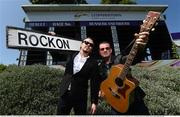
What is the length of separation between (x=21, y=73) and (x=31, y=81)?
32 centimetres

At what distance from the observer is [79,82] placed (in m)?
5.39

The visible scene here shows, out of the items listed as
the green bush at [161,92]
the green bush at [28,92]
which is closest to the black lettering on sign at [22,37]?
the green bush at [28,92]

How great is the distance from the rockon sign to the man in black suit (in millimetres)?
440

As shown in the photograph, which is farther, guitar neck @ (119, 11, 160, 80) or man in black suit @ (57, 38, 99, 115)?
man in black suit @ (57, 38, 99, 115)

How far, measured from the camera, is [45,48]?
5.70m

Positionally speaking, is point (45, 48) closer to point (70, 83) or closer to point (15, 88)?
point (70, 83)

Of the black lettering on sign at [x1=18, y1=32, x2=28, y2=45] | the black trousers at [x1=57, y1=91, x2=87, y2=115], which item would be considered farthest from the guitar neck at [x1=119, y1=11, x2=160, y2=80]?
the black lettering on sign at [x1=18, y1=32, x2=28, y2=45]

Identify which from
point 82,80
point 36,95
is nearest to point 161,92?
point 36,95

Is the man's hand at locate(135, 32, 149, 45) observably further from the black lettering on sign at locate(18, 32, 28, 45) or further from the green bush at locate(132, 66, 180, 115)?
the green bush at locate(132, 66, 180, 115)

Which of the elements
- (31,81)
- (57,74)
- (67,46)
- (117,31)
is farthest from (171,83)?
(117,31)

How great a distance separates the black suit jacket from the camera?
17.7ft

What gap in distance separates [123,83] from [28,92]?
256 cm

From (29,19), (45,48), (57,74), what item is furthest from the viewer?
(29,19)

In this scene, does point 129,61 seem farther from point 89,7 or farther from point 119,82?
point 89,7
